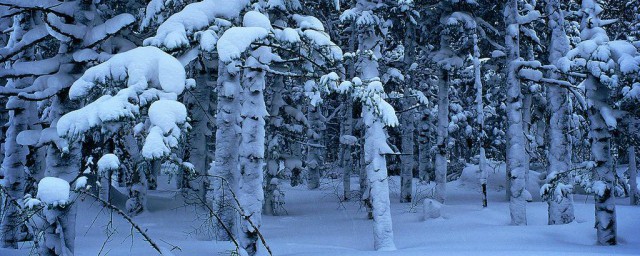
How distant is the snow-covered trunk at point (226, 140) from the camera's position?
1052cm

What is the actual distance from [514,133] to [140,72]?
10.4 metres

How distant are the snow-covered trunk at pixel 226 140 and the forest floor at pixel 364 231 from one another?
2.57ft

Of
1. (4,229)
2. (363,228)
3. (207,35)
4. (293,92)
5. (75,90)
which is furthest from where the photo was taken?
(293,92)

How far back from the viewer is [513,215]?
41.2 ft

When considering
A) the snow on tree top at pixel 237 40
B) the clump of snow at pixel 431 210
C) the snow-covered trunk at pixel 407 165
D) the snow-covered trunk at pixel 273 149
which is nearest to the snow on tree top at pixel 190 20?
the snow on tree top at pixel 237 40

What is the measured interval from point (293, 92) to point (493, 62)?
8784 millimetres

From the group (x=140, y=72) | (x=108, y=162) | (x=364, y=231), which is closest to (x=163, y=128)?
(x=140, y=72)

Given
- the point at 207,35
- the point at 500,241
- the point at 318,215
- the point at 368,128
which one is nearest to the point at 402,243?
the point at 500,241

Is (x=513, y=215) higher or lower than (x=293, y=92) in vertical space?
lower

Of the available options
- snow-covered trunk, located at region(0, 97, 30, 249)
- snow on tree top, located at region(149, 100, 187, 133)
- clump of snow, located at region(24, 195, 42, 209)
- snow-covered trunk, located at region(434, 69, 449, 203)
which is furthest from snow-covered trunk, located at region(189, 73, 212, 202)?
snow on tree top, located at region(149, 100, 187, 133)

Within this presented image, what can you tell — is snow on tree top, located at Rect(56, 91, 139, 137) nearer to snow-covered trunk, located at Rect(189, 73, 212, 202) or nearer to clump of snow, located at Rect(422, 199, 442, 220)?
snow-covered trunk, located at Rect(189, 73, 212, 202)

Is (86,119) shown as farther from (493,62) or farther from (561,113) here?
(493,62)

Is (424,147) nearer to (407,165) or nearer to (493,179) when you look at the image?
(493,179)

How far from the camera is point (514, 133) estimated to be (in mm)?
12984
